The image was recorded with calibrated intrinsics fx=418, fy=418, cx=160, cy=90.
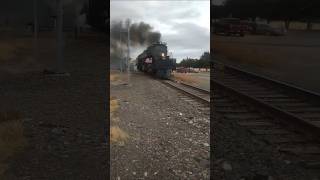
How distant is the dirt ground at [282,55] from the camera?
186 inches

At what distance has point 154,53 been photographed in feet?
13.8

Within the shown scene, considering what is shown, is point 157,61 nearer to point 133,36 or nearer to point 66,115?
point 133,36

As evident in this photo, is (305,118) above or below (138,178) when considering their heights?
above

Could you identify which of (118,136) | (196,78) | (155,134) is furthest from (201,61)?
(118,136)

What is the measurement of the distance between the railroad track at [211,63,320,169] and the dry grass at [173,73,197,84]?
34 centimetres

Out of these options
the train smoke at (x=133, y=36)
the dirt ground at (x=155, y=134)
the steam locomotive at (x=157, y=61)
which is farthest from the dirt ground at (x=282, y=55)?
the train smoke at (x=133, y=36)

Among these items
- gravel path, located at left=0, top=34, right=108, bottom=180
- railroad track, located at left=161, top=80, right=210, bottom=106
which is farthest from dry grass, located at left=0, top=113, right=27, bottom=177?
railroad track, located at left=161, top=80, right=210, bottom=106

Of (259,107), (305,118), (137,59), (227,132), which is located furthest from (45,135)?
(305,118)

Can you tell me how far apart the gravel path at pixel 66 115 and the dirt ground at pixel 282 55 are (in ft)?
5.17

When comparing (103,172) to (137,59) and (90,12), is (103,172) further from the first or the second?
(90,12)

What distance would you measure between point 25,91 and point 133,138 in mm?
1534

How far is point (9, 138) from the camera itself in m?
4.50

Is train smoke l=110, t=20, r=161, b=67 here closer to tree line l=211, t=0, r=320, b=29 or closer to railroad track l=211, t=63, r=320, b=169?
railroad track l=211, t=63, r=320, b=169

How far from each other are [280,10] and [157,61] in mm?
1547
